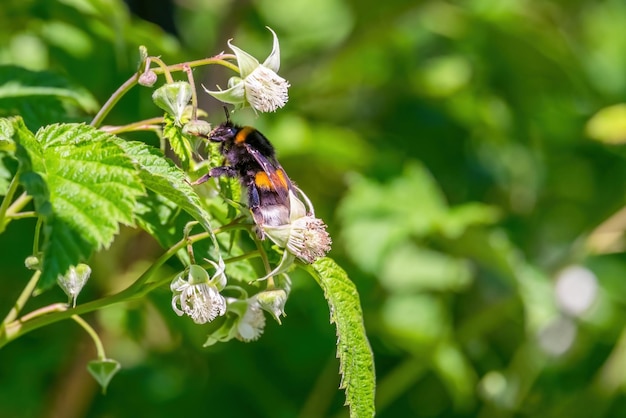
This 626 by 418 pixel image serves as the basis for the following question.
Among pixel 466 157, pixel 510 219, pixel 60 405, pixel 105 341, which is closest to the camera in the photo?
pixel 60 405

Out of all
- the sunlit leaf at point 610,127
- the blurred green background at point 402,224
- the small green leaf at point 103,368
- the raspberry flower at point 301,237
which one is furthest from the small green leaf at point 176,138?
the sunlit leaf at point 610,127

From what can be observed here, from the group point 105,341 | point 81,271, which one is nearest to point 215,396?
point 105,341

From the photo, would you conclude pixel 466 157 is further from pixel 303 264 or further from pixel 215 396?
pixel 303 264

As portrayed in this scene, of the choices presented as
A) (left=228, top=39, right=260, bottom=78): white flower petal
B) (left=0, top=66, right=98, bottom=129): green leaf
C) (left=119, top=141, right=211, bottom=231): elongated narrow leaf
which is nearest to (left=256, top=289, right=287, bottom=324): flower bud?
(left=119, top=141, right=211, bottom=231): elongated narrow leaf

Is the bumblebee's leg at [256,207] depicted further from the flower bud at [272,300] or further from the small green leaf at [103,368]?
the small green leaf at [103,368]

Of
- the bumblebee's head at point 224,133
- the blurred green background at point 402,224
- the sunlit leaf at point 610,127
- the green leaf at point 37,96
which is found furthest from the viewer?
the sunlit leaf at point 610,127

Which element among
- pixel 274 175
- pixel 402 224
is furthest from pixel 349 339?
pixel 402 224
